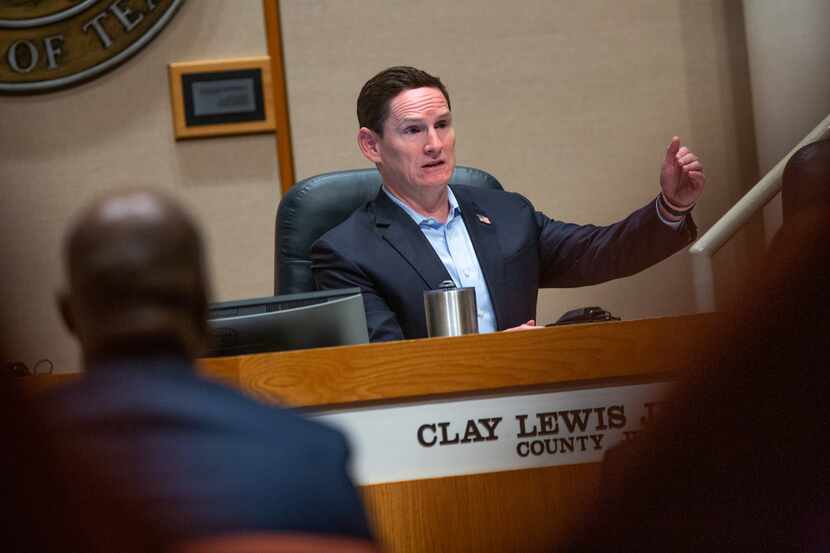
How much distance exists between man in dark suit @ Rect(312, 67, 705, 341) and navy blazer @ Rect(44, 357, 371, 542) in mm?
1991

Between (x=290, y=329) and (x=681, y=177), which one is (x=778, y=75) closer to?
(x=681, y=177)

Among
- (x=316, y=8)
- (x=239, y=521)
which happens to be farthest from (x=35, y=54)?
(x=239, y=521)

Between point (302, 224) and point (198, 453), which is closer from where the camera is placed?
point (198, 453)

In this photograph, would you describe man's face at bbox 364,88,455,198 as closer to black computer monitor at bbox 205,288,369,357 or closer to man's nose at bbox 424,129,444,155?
man's nose at bbox 424,129,444,155

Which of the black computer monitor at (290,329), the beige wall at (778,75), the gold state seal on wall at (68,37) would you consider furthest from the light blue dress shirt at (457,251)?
the gold state seal on wall at (68,37)

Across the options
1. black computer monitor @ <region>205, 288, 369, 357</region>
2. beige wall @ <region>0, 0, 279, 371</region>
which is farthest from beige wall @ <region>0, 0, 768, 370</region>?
black computer monitor @ <region>205, 288, 369, 357</region>

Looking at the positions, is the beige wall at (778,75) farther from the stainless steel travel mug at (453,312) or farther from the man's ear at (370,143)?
the stainless steel travel mug at (453,312)

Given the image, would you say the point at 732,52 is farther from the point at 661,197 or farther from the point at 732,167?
the point at 661,197

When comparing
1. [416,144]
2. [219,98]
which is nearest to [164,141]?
[219,98]

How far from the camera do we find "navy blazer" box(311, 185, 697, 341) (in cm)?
257

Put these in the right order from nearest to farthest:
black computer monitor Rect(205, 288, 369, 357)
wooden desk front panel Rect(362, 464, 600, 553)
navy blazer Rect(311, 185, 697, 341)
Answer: wooden desk front panel Rect(362, 464, 600, 553) < black computer monitor Rect(205, 288, 369, 357) < navy blazer Rect(311, 185, 697, 341)

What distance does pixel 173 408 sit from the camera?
0.37 meters

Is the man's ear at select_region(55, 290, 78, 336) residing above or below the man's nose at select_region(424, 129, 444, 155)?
below

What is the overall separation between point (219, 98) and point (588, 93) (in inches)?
52.3
